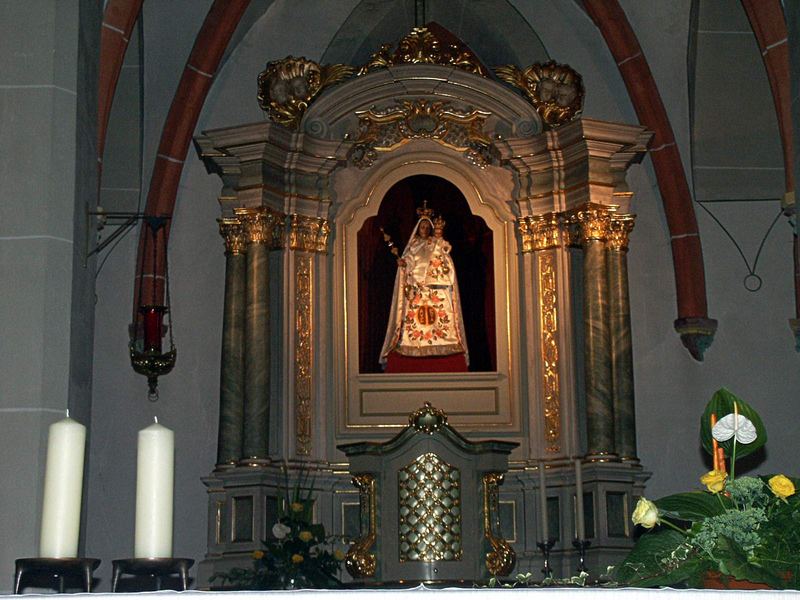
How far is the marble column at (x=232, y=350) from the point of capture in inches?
409

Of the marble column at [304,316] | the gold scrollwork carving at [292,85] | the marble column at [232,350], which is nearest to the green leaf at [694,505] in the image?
the marble column at [232,350]

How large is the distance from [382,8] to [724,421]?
9945 mm

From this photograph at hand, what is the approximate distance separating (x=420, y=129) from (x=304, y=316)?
1.78m

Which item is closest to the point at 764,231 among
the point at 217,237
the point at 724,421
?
the point at 217,237

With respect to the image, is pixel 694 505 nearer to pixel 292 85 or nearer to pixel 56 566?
pixel 56 566

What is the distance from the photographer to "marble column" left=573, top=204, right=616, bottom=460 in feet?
33.8

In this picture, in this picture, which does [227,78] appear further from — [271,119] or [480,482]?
[480,482]

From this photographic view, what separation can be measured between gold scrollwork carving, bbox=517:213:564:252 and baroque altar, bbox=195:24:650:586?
2 centimetres

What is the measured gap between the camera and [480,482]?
1009cm

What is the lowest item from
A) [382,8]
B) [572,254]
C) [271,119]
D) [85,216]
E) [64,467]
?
[64,467]

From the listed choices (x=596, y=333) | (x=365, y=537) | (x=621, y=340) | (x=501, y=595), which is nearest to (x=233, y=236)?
(x=365, y=537)

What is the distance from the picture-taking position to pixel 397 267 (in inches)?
438

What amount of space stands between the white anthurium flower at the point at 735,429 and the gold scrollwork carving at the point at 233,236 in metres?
8.03

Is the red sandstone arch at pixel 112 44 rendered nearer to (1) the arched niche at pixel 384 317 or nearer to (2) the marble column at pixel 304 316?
(2) the marble column at pixel 304 316
